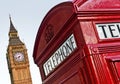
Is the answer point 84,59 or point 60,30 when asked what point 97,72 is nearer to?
point 84,59

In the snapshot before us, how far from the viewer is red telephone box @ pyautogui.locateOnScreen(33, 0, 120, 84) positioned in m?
3.01

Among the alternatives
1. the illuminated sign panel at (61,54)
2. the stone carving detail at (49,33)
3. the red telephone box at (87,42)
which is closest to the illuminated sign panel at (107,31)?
the red telephone box at (87,42)

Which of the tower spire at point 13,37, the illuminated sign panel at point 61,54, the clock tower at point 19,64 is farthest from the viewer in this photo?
the tower spire at point 13,37

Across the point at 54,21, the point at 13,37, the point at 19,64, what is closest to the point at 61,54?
the point at 54,21

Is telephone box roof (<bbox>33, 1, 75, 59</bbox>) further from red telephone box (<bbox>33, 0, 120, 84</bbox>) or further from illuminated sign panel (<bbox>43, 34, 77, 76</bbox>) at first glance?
illuminated sign panel (<bbox>43, 34, 77, 76</bbox>)

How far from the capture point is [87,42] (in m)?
3.04

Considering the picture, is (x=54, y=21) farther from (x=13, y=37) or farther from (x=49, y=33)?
(x=13, y=37)

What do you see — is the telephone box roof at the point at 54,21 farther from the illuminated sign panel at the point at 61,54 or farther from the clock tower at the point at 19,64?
the clock tower at the point at 19,64

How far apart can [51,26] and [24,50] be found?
77852 millimetres

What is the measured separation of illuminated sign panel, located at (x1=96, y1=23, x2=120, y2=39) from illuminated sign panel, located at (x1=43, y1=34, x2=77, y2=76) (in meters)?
0.29

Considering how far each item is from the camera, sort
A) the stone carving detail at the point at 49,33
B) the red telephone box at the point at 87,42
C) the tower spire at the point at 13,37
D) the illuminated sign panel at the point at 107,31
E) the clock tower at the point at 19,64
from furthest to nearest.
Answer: the tower spire at the point at 13,37 < the clock tower at the point at 19,64 < the stone carving detail at the point at 49,33 < the illuminated sign panel at the point at 107,31 < the red telephone box at the point at 87,42

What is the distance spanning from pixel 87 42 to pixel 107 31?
0.25 metres

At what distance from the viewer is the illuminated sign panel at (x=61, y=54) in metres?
3.28

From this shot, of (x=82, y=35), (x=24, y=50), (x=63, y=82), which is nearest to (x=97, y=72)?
(x=82, y=35)
